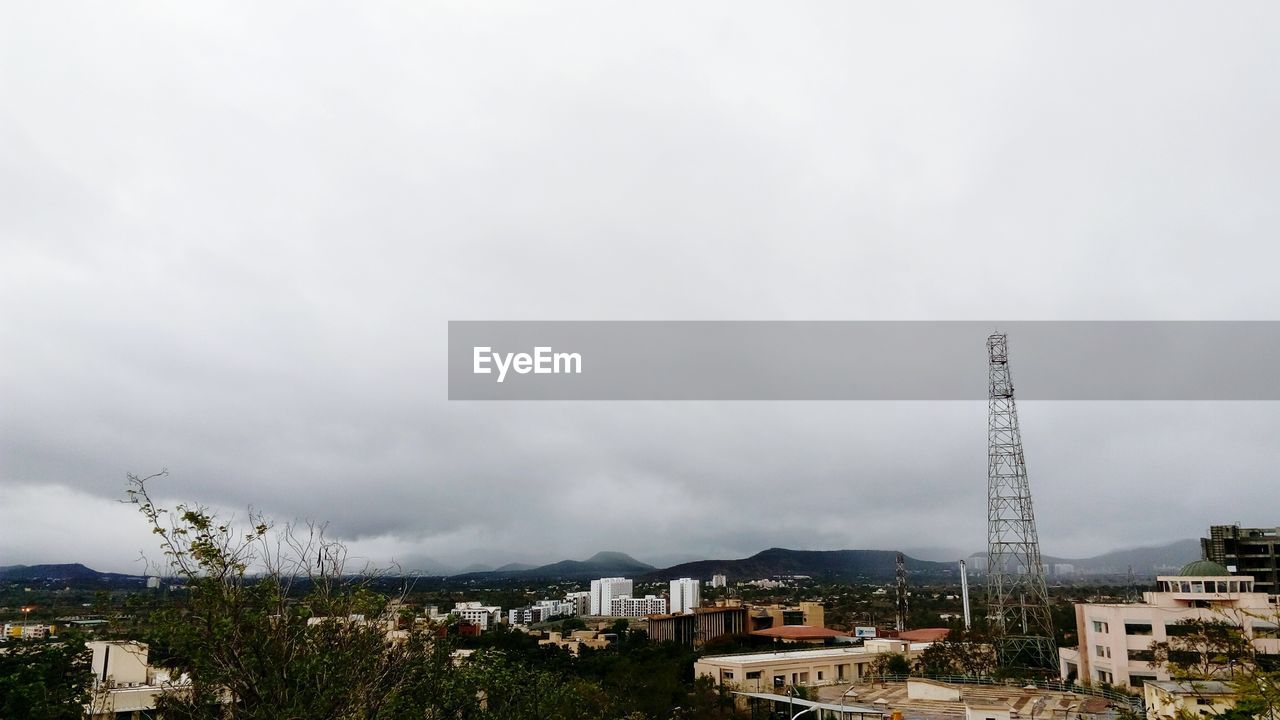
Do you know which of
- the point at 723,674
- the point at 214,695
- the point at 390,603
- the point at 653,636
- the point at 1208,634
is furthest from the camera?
the point at 653,636

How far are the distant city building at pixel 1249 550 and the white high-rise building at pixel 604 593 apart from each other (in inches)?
3808

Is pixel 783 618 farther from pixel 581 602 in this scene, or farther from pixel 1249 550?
pixel 581 602

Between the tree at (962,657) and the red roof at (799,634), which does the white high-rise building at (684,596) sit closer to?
the red roof at (799,634)

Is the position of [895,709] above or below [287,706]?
below

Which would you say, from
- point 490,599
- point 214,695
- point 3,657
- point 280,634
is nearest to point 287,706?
point 280,634

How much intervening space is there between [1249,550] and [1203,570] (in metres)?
37.0

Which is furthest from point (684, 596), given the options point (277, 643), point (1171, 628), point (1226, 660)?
point (277, 643)

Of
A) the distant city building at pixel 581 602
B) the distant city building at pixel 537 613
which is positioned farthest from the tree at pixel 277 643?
the distant city building at pixel 581 602

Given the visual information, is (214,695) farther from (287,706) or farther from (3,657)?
(3,657)

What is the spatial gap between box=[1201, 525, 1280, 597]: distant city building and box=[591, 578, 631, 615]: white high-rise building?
317 feet

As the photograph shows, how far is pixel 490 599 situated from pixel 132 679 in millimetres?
105517

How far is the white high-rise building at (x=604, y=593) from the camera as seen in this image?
141 m

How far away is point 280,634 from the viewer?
7641 millimetres

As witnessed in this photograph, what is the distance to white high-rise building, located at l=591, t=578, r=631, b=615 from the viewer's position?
140750 millimetres
